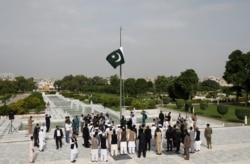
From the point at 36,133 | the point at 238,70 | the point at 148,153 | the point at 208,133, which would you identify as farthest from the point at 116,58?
the point at 238,70

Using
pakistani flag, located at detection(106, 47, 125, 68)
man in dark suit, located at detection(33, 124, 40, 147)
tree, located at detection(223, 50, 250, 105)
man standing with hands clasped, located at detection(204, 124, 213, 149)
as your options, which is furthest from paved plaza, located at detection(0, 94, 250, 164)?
tree, located at detection(223, 50, 250, 105)

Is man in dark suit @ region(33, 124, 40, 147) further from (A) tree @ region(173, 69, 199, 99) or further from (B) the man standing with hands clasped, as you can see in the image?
(A) tree @ region(173, 69, 199, 99)

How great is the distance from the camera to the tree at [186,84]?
48156mm

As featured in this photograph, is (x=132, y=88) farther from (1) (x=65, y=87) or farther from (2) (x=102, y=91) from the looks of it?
(1) (x=65, y=87)

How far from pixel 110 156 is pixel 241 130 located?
11.6 meters

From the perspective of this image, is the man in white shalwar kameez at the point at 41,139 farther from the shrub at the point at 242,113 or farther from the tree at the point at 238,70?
the tree at the point at 238,70

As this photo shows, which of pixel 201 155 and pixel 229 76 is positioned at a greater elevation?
pixel 229 76

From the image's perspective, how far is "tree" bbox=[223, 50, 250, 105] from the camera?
41906 millimetres

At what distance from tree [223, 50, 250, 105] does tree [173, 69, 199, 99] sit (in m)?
5.43

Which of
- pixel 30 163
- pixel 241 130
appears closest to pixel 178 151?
pixel 30 163

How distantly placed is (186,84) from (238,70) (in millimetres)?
8215

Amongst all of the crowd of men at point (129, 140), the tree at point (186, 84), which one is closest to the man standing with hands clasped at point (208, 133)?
the crowd of men at point (129, 140)

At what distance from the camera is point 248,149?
16141mm

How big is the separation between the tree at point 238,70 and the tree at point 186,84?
5.43 m
